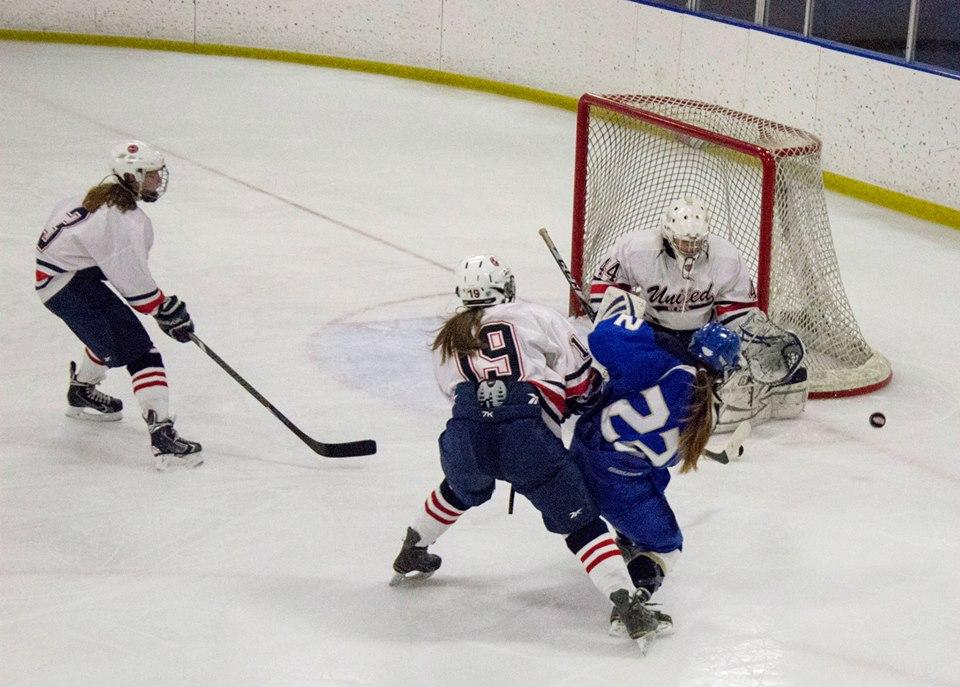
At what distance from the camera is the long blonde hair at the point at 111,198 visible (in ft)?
12.5

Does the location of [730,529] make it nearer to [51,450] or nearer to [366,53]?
[51,450]

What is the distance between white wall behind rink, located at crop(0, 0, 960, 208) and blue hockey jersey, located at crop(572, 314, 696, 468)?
4.27 meters

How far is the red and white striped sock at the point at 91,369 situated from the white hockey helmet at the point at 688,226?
1684 millimetres

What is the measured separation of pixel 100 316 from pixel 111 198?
1.06ft

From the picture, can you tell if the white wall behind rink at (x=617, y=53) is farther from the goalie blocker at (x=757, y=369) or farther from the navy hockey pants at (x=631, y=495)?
the navy hockey pants at (x=631, y=495)

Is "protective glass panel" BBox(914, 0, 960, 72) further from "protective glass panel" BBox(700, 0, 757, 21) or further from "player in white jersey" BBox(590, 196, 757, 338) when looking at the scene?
"player in white jersey" BBox(590, 196, 757, 338)

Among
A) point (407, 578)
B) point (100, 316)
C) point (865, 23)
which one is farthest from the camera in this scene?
point (865, 23)

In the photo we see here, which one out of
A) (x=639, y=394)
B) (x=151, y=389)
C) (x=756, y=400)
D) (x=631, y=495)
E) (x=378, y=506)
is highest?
(x=639, y=394)

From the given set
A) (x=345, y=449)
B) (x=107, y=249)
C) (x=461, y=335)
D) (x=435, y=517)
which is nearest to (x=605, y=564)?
(x=435, y=517)

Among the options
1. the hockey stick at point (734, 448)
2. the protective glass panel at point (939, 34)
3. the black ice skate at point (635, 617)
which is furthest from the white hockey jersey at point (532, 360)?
the protective glass panel at point (939, 34)

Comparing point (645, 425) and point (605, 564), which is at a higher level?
point (645, 425)

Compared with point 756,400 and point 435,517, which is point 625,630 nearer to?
point 435,517

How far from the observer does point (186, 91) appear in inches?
378

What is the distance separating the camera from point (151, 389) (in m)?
3.91
